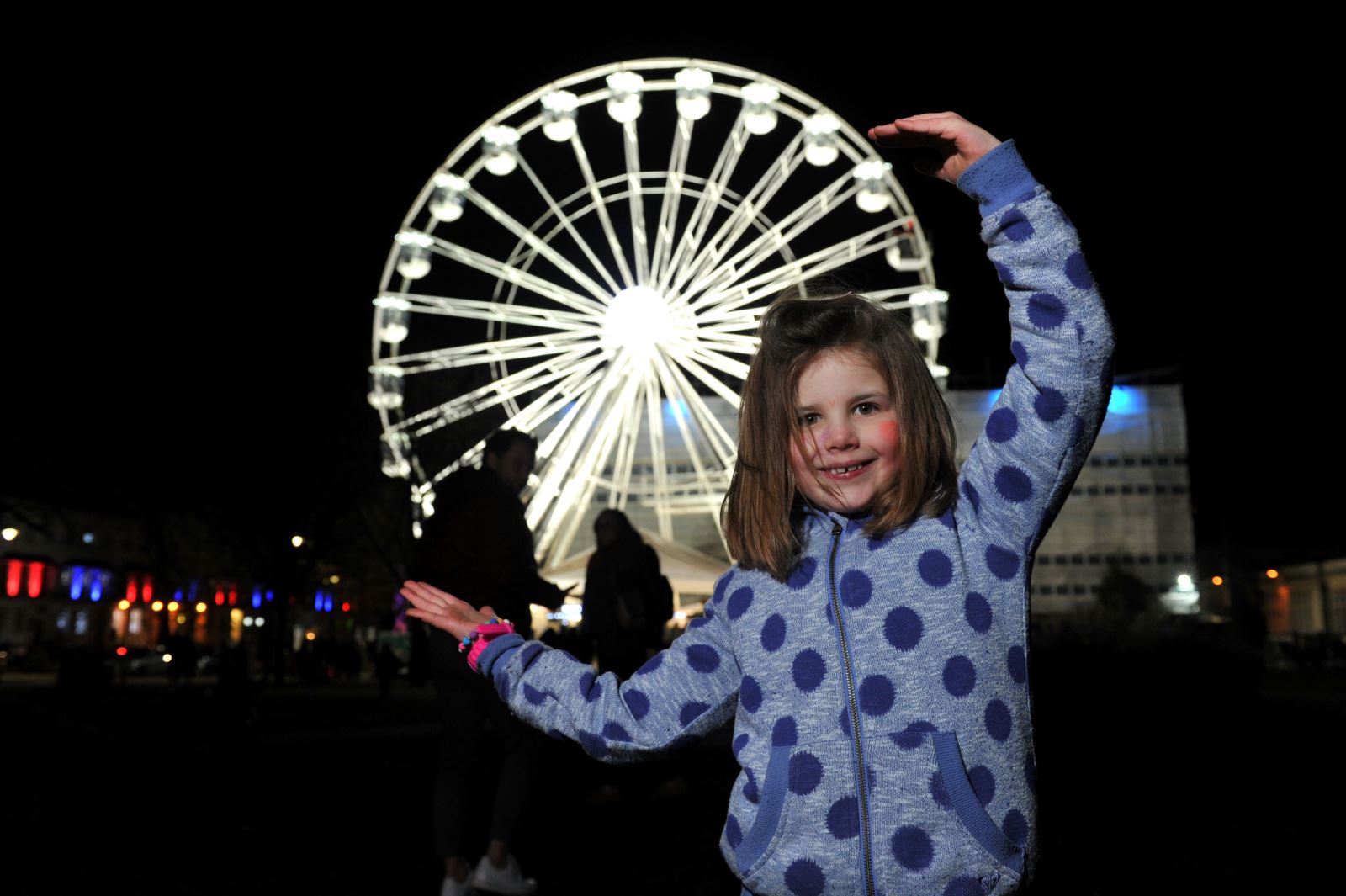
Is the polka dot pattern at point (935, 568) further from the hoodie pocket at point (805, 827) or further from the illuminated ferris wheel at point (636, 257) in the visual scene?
the illuminated ferris wheel at point (636, 257)

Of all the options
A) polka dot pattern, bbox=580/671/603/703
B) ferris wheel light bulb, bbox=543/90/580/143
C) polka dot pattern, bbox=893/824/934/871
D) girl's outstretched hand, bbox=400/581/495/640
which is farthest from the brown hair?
ferris wheel light bulb, bbox=543/90/580/143

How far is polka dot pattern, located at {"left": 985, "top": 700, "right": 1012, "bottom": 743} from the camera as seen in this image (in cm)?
188

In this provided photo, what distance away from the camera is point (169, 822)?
6.62 m

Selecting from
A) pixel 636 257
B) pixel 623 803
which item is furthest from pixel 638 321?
pixel 623 803

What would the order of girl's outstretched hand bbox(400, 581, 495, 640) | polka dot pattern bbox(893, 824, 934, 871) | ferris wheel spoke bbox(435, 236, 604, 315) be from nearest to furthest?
1. polka dot pattern bbox(893, 824, 934, 871)
2. girl's outstretched hand bbox(400, 581, 495, 640)
3. ferris wheel spoke bbox(435, 236, 604, 315)

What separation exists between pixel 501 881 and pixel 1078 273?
3.62 m

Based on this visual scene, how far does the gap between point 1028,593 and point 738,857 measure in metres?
0.62

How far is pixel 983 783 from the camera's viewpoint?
72.6 inches

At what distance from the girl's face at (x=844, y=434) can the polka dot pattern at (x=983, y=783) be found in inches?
17.6

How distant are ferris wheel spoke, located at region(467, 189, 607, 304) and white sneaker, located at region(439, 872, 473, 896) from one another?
16290 millimetres

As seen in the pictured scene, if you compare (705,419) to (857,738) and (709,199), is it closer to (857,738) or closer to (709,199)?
(709,199)

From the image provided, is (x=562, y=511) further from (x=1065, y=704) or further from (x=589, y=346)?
(x=1065, y=704)

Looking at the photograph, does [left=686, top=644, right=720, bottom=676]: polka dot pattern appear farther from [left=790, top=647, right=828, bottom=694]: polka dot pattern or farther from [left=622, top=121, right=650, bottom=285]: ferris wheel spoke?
[left=622, top=121, right=650, bottom=285]: ferris wheel spoke

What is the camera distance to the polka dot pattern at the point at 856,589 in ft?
6.49
